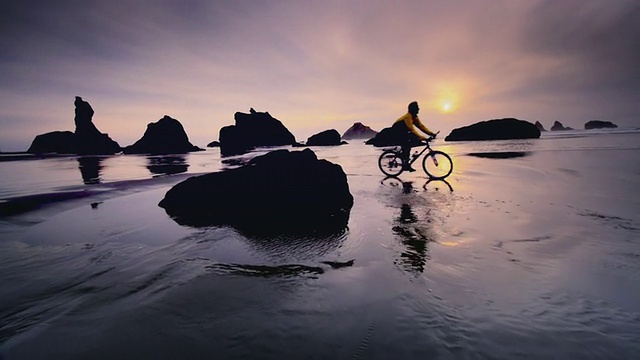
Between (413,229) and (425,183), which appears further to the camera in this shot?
(425,183)

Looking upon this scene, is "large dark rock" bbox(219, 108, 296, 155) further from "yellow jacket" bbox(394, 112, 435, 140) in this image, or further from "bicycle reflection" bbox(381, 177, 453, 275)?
"bicycle reflection" bbox(381, 177, 453, 275)

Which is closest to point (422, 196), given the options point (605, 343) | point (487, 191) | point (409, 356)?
point (487, 191)

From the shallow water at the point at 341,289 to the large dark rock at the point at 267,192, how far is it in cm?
150

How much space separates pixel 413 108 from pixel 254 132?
93412 mm

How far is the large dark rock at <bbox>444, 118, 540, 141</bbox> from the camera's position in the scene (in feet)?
230

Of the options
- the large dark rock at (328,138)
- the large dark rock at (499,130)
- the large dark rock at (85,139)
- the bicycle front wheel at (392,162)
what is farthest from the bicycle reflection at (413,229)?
the large dark rock at (85,139)

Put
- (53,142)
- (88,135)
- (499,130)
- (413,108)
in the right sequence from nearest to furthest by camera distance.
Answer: (413,108)
(499,130)
(88,135)
(53,142)

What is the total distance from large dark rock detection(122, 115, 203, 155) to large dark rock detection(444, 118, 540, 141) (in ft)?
278

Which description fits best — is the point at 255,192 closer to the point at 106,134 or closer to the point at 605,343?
the point at 605,343

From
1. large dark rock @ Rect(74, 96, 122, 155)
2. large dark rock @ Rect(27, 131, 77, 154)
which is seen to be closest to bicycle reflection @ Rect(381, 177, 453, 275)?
large dark rock @ Rect(74, 96, 122, 155)

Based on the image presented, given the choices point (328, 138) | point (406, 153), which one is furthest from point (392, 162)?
point (328, 138)

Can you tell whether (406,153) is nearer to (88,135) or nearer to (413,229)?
(413,229)

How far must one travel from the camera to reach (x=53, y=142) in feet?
303

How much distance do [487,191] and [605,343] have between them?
689 centimetres
